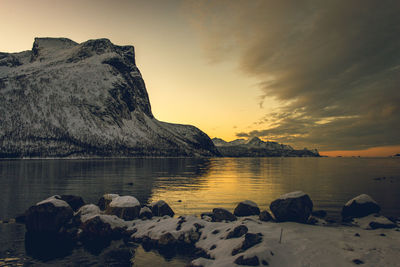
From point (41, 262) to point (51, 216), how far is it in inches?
211

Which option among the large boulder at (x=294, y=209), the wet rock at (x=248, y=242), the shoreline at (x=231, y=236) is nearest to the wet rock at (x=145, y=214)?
the shoreline at (x=231, y=236)

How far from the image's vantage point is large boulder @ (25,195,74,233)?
18.0 metres

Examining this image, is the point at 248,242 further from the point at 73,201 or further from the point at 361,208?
the point at 73,201

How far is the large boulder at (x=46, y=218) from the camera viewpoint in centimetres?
1795

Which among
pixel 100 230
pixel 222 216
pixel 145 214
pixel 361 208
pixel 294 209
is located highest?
pixel 294 209

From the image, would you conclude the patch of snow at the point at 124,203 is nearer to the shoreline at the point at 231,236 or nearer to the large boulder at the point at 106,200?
the shoreline at the point at 231,236

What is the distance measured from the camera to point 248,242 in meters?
12.8

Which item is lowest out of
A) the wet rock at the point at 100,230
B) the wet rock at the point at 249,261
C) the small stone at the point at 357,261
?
the wet rock at the point at 100,230

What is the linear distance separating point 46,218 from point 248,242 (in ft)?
46.1

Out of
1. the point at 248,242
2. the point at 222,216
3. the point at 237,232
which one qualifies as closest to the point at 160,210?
the point at 222,216

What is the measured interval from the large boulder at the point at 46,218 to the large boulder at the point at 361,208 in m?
21.0

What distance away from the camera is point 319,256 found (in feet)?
38.5

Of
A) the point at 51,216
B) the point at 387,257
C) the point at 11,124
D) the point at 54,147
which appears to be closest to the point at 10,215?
the point at 51,216

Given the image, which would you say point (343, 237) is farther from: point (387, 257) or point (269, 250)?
point (269, 250)
